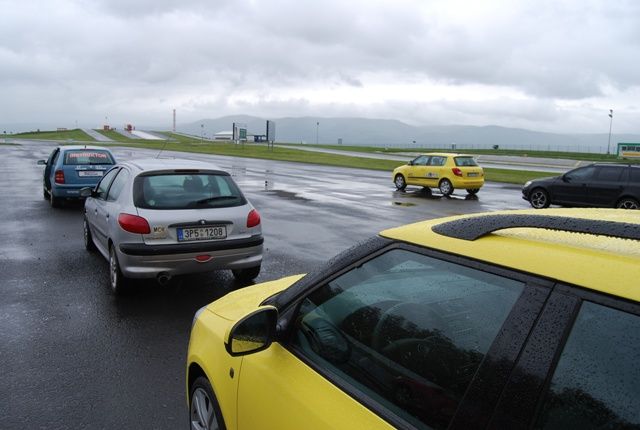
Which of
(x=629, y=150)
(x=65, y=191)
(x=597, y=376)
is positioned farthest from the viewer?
(x=629, y=150)

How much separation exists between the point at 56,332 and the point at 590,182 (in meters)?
15.5

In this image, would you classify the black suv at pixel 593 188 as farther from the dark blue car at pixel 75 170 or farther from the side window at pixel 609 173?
the dark blue car at pixel 75 170

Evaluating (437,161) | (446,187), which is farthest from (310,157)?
(446,187)

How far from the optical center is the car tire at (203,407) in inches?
108

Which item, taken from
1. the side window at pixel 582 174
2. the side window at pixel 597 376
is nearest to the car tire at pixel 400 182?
the side window at pixel 582 174

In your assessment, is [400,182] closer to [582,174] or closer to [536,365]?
[582,174]

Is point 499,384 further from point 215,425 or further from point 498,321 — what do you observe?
point 215,425

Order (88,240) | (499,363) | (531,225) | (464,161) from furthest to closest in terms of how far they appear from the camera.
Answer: (464,161), (88,240), (531,225), (499,363)

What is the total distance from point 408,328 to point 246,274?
507cm

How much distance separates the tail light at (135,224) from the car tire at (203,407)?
3124 millimetres

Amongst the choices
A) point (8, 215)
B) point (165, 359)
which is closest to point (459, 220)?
point (165, 359)

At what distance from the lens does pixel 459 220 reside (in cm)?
201

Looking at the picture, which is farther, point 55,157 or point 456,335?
point 55,157

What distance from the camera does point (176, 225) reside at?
5984mm
